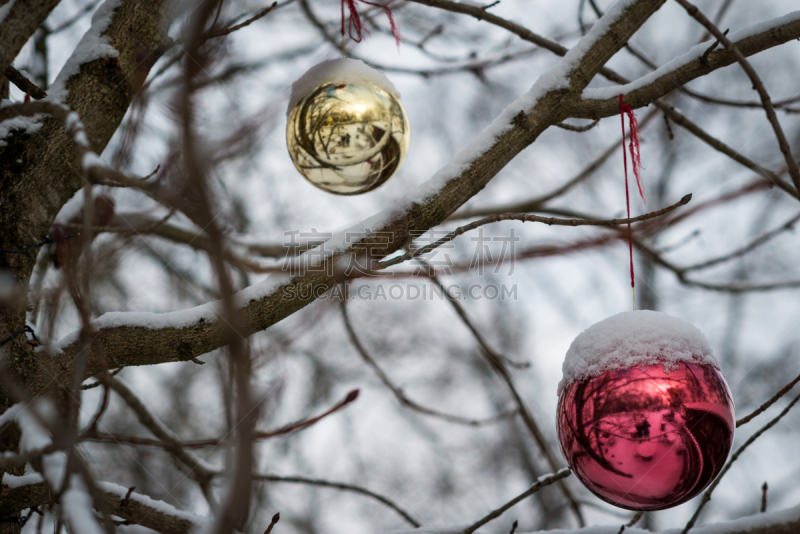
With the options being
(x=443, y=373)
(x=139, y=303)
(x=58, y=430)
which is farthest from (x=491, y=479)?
(x=58, y=430)

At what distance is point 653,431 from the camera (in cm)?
103

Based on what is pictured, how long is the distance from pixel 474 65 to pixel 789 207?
211 inches

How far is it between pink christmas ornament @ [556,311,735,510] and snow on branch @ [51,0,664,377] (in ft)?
1.41

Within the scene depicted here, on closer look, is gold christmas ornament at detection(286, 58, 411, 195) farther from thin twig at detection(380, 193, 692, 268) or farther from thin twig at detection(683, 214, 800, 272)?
thin twig at detection(683, 214, 800, 272)

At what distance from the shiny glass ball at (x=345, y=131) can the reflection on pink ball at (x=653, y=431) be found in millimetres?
810

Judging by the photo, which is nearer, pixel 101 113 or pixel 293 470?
pixel 101 113

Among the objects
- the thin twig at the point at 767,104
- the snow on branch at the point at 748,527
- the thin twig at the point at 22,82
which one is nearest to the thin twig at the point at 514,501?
the snow on branch at the point at 748,527

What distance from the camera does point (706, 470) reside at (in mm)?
1065

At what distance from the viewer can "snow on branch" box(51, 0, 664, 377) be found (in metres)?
1.16

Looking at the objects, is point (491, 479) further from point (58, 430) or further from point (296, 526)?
point (58, 430)

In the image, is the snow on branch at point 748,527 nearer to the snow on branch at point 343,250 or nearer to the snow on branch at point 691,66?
the snow on branch at point 343,250

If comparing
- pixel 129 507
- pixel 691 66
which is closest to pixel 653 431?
pixel 691 66

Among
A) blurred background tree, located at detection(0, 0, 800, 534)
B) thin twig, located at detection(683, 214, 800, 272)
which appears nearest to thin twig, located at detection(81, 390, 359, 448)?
blurred background tree, located at detection(0, 0, 800, 534)

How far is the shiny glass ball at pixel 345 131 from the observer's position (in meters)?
1.49
